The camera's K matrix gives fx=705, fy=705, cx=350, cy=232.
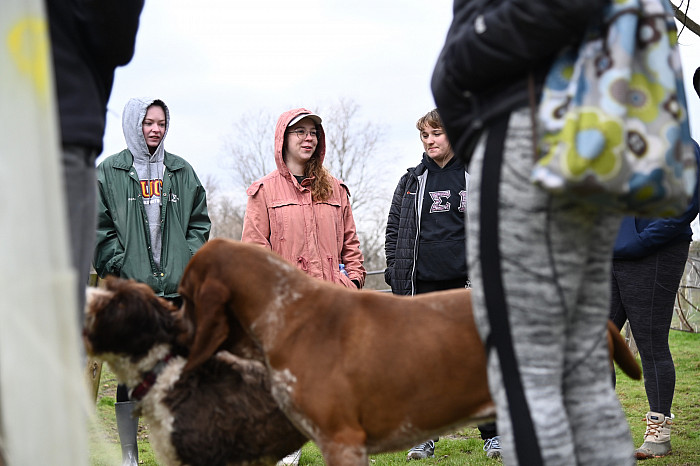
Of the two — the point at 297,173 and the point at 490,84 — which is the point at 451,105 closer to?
the point at 490,84

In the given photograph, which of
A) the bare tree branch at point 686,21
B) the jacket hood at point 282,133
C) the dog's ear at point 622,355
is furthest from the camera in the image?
the bare tree branch at point 686,21

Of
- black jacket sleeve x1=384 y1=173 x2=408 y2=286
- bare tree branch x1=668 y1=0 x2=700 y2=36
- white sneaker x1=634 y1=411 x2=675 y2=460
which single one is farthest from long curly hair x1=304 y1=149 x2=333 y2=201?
bare tree branch x1=668 y1=0 x2=700 y2=36

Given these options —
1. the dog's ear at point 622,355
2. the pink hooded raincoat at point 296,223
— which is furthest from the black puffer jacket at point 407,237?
the dog's ear at point 622,355

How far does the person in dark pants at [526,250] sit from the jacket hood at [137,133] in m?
3.57

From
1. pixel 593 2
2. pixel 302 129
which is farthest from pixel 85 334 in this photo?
pixel 302 129

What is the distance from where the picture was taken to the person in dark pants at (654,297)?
16.6 ft

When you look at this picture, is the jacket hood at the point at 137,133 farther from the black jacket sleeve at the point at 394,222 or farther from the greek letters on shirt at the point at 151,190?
the black jacket sleeve at the point at 394,222

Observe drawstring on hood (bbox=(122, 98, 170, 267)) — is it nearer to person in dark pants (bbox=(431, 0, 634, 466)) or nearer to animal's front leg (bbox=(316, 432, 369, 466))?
animal's front leg (bbox=(316, 432, 369, 466))

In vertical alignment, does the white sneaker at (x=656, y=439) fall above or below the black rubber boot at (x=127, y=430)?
below

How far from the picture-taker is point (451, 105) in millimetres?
2139

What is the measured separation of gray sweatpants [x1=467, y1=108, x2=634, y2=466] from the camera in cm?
190

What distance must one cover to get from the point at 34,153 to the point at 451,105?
47.6 inches

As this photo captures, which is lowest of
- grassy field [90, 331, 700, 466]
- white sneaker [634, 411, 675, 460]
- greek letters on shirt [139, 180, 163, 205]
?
grassy field [90, 331, 700, 466]

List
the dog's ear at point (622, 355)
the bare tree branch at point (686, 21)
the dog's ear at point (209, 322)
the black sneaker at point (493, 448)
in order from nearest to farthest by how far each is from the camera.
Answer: the dog's ear at point (209, 322) → the dog's ear at point (622, 355) → the black sneaker at point (493, 448) → the bare tree branch at point (686, 21)
